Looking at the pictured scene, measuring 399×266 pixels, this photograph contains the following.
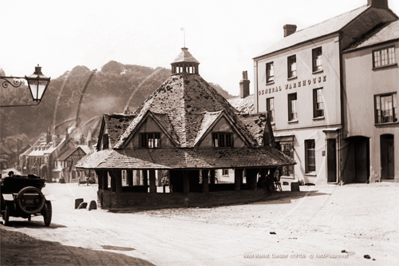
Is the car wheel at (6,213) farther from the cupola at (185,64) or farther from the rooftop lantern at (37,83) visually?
the cupola at (185,64)

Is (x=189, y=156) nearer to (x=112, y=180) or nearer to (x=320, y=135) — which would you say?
(x=112, y=180)

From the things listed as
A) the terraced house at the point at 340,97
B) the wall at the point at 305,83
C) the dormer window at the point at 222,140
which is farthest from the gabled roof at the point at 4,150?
the dormer window at the point at 222,140

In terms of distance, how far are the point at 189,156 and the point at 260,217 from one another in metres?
8.08

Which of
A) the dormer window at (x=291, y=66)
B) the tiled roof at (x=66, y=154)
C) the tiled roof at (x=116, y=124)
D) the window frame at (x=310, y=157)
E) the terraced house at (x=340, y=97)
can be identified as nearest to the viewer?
the tiled roof at (x=116, y=124)

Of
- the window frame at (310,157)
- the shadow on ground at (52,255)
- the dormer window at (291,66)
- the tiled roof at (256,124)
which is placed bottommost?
the shadow on ground at (52,255)

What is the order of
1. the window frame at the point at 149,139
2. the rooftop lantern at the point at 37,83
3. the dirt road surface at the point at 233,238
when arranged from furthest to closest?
the window frame at the point at 149,139 < the rooftop lantern at the point at 37,83 < the dirt road surface at the point at 233,238

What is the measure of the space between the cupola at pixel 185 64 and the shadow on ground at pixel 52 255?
21412mm

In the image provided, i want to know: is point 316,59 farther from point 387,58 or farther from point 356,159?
A: point 356,159

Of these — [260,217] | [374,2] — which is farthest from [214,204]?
[374,2]

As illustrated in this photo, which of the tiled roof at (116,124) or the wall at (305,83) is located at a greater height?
the wall at (305,83)

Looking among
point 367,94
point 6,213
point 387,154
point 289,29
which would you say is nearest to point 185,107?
point 367,94

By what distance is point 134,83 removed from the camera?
22.6 metres

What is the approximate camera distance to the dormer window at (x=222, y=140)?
94.0 ft

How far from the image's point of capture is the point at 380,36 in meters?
30.3
